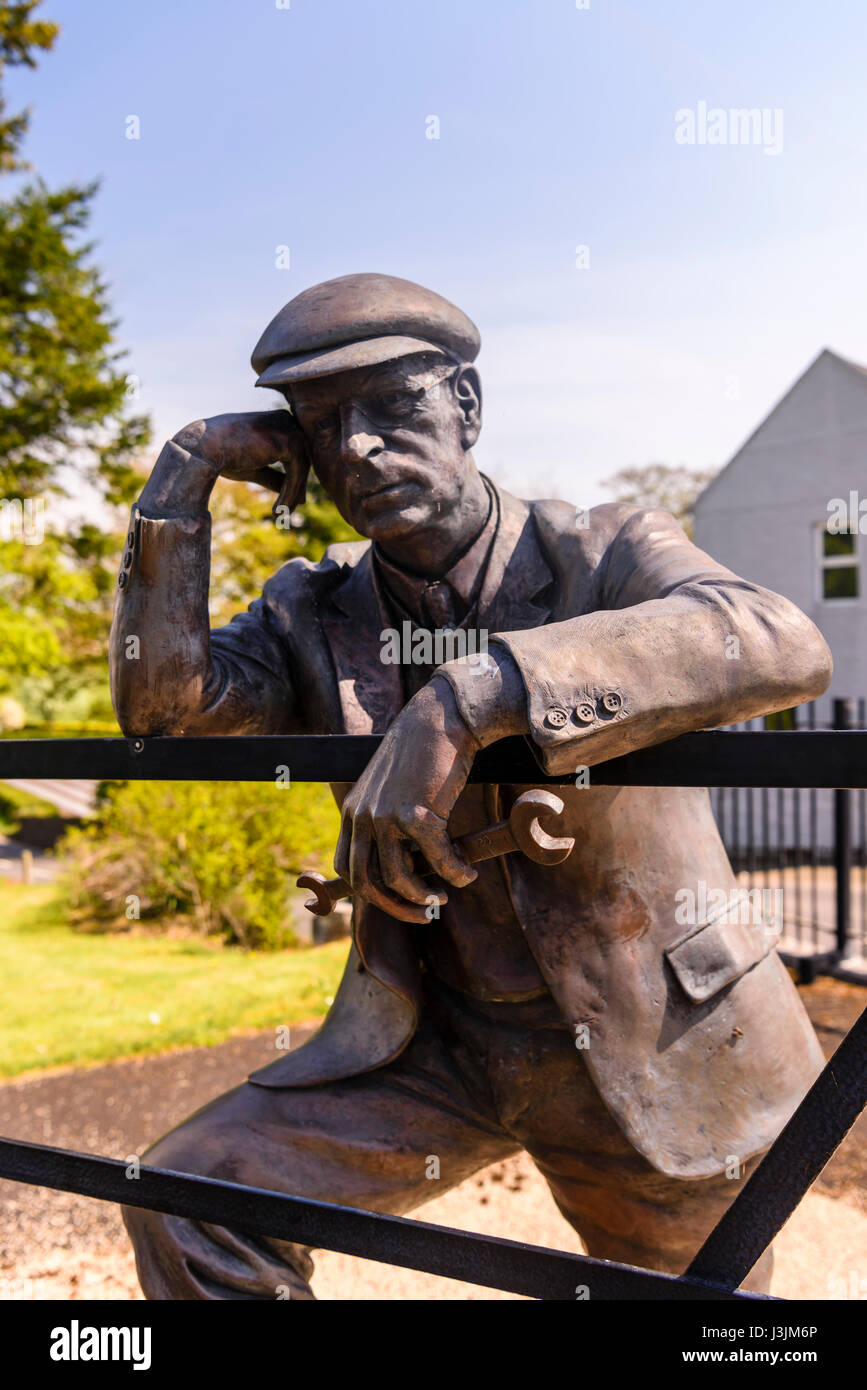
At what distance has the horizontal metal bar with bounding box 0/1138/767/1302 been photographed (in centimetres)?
142

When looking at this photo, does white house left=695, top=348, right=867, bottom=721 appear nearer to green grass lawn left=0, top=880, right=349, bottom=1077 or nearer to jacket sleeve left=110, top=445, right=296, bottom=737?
green grass lawn left=0, top=880, right=349, bottom=1077

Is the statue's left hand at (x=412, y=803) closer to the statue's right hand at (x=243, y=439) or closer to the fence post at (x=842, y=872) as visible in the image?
the statue's right hand at (x=243, y=439)

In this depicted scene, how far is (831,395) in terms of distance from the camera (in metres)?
15.3

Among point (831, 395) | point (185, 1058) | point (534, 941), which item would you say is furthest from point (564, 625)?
point (831, 395)

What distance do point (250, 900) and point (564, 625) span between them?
8.38m

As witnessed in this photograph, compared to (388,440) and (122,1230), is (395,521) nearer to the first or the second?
(388,440)

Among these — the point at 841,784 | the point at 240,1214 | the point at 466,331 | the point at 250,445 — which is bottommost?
the point at 240,1214

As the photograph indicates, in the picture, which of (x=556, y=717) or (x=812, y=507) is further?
(x=812, y=507)

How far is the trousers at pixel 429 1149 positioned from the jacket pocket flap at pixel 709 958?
0.85ft

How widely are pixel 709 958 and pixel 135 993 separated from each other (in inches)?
264

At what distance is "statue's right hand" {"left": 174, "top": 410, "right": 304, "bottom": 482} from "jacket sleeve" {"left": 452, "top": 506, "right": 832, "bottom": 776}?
680 millimetres

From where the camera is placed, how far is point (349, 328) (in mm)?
1779

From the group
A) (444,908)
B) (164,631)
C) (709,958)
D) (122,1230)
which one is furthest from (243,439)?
(122,1230)
